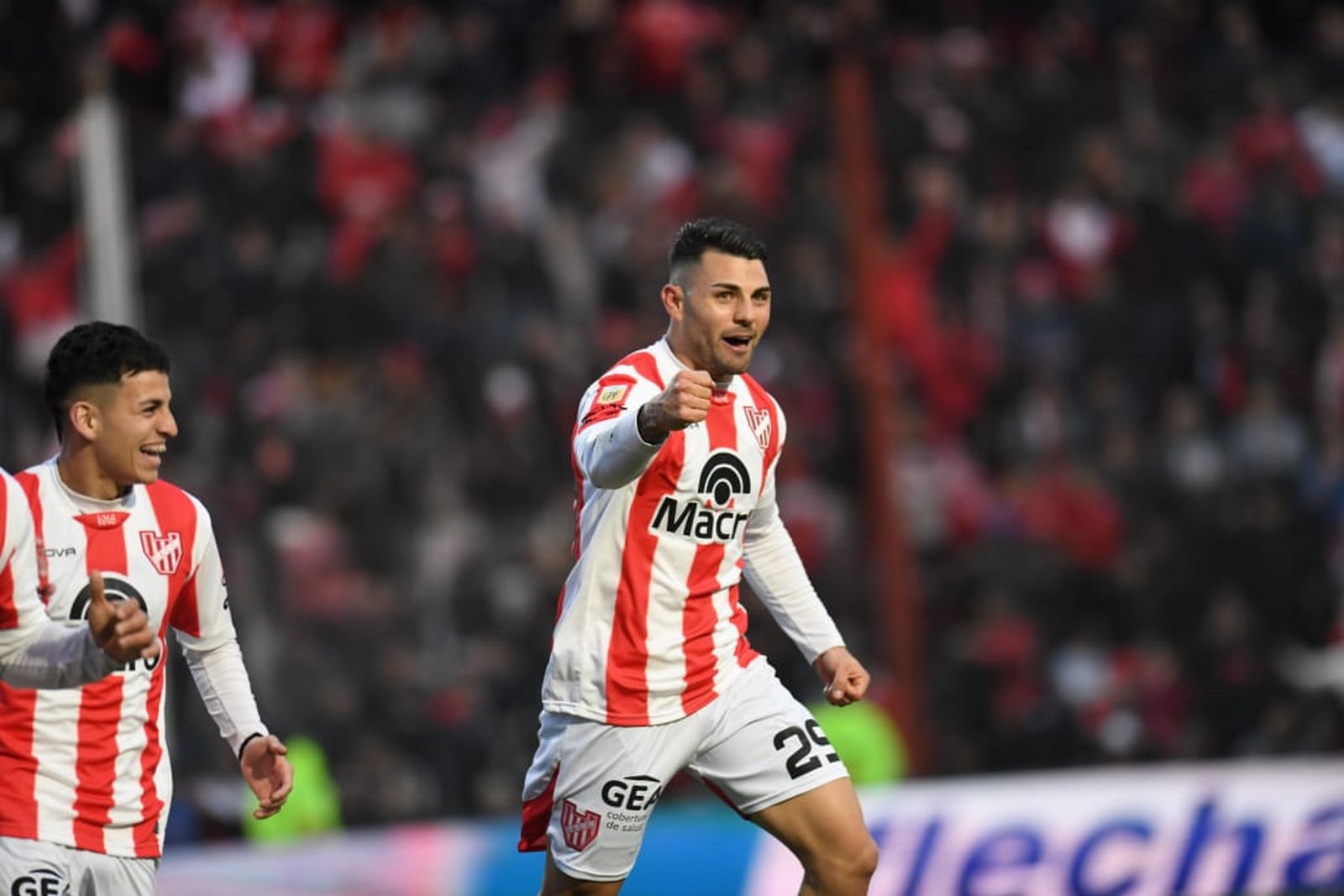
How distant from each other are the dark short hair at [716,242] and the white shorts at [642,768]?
3.52 ft

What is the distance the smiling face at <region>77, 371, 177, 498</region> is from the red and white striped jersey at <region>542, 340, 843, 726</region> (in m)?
0.97

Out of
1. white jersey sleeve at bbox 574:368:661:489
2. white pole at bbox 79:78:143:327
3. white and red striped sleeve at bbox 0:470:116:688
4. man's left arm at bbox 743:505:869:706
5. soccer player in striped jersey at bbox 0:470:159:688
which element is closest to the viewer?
soccer player in striped jersey at bbox 0:470:159:688

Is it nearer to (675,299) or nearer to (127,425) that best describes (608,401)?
(675,299)

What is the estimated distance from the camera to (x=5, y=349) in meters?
9.79

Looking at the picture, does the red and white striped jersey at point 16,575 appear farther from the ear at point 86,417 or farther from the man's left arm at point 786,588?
the man's left arm at point 786,588

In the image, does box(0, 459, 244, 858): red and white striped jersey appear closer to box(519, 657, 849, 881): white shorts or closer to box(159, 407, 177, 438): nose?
box(159, 407, 177, 438): nose

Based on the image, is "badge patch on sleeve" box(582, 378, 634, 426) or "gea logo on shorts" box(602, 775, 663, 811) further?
"gea logo on shorts" box(602, 775, 663, 811)

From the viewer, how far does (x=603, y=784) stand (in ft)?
16.3

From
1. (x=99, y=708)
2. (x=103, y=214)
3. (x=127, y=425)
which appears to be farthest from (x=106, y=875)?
(x=103, y=214)

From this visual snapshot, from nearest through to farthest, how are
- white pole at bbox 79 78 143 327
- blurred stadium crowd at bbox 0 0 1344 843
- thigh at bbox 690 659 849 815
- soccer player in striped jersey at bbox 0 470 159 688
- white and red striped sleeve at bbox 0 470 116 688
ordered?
soccer player in striped jersey at bbox 0 470 159 688, white and red striped sleeve at bbox 0 470 116 688, thigh at bbox 690 659 849 815, white pole at bbox 79 78 143 327, blurred stadium crowd at bbox 0 0 1344 843

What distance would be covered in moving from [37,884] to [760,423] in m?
1.99

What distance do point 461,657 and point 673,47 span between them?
12.9 feet

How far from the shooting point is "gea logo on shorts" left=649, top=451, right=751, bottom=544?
4969 mm

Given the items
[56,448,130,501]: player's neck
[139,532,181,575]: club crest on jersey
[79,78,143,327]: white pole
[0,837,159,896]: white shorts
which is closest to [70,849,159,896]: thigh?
[0,837,159,896]: white shorts
